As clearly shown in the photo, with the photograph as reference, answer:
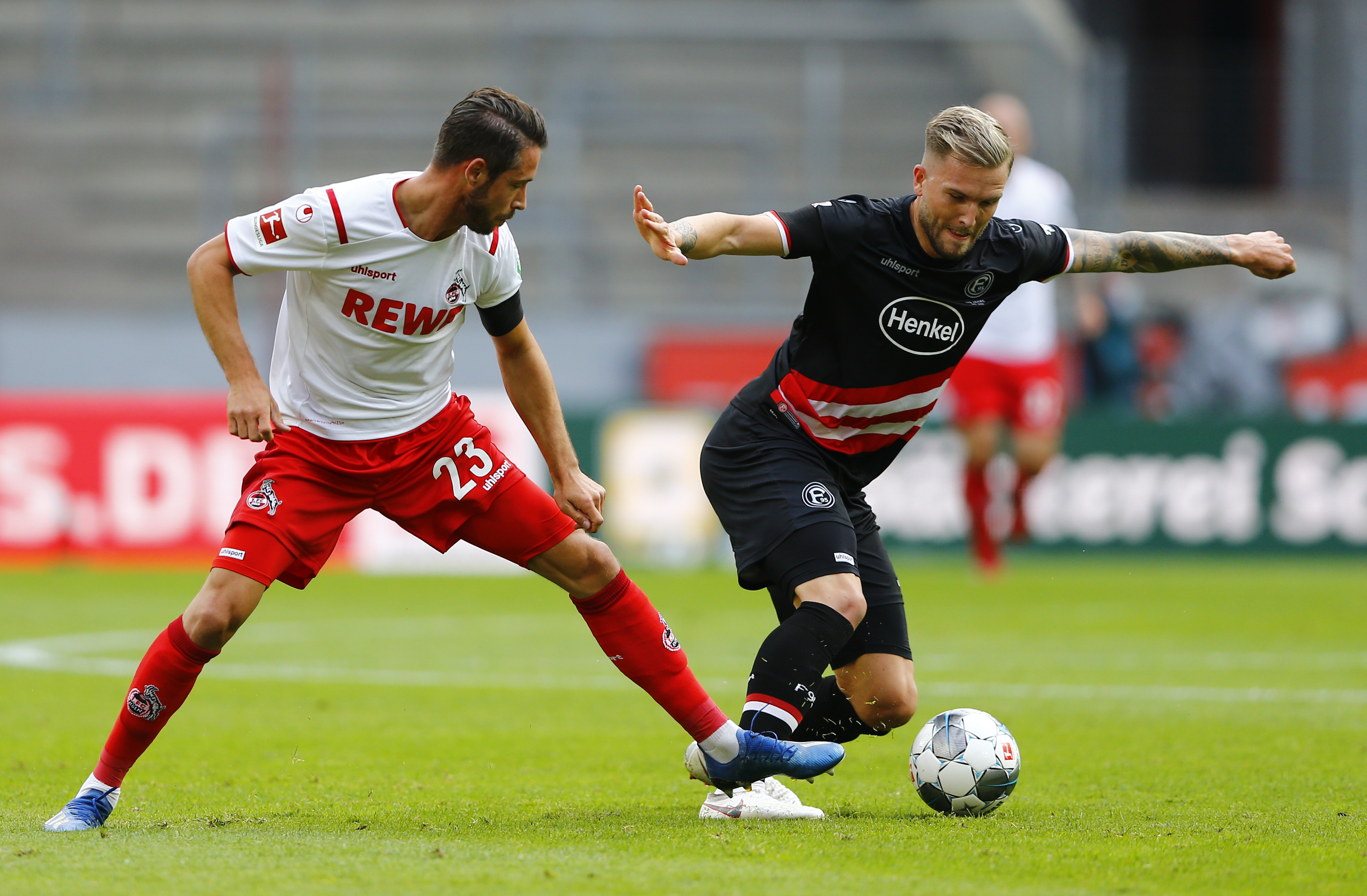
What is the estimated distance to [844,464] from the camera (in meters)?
5.09

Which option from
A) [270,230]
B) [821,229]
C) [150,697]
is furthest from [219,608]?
[821,229]

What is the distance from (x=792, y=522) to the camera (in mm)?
4801

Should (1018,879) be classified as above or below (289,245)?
below

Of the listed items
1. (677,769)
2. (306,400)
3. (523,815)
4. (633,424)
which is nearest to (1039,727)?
(677,769)

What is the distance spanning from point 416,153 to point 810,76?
4869mm

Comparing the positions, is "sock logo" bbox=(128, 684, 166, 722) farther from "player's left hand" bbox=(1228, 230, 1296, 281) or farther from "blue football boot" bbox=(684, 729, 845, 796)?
"player's left hand" bbox=(1228, 230, 1296, 281)

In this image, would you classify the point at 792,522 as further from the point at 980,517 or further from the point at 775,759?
the point at 980,517

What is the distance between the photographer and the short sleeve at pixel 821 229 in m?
4.70

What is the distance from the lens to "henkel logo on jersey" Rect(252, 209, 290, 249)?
446cm

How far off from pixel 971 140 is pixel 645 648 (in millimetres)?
1743

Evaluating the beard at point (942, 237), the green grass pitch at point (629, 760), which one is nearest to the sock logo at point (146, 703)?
the green grass pitch at point (629, 760)

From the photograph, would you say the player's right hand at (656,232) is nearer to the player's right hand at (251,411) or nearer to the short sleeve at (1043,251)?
the player's right hand at (251,411)

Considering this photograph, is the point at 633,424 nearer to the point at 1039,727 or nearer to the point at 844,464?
the point at 1039,727

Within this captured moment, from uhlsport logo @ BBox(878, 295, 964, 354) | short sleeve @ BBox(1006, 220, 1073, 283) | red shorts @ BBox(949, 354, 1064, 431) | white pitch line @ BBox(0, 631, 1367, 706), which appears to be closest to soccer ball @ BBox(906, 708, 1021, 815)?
uhlsport logo @ BBox(878, 295, 964, 354)
